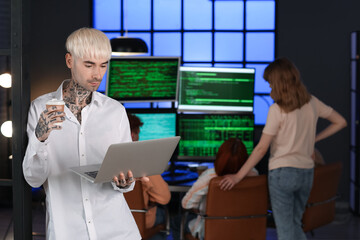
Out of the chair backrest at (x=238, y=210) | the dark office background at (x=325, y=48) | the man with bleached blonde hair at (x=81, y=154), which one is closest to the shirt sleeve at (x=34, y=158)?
the man with bleached blonde hair at (x=81, y=154)

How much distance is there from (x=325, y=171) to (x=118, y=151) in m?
2.21

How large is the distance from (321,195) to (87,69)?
7.65ft

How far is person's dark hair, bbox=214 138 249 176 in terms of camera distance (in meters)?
2.92

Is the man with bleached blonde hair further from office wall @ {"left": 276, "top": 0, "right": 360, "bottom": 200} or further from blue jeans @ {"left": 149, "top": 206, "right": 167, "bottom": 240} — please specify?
office wall @ {"left": 276, "top": 0, "right": 360, "bottom": 200}

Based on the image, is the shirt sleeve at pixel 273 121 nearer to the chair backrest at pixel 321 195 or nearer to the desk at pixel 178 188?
the chair backrest at pixel 321 195

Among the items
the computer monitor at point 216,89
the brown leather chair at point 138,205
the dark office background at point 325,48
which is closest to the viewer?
the brown leather chair at point 138,205

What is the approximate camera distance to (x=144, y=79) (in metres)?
4.14

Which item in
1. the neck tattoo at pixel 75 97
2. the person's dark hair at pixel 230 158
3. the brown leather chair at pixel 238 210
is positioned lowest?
the brown leather chair at pixel 238 210

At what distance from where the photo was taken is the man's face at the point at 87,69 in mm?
1488

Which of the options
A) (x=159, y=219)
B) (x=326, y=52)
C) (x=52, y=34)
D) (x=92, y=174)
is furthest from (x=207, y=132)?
(x=52, y=34)

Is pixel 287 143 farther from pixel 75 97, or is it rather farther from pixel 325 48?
pixel 325 48

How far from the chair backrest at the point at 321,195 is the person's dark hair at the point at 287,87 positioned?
0.53m

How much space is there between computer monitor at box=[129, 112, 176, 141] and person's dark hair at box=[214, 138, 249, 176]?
1.03 m

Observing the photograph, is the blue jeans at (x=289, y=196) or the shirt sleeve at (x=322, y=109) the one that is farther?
the shirt sleeve at (x=322, y=109)
